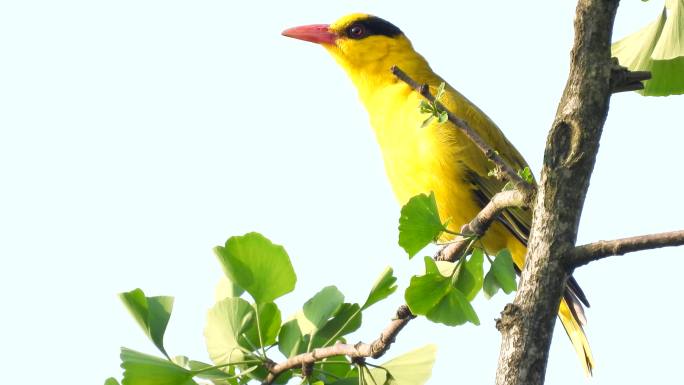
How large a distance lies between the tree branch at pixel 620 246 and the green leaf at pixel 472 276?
705 millimetres

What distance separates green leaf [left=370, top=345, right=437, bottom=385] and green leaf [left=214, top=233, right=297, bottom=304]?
358 mm

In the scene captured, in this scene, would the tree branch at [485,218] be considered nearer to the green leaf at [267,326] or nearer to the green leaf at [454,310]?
the green leaf at [454,310]

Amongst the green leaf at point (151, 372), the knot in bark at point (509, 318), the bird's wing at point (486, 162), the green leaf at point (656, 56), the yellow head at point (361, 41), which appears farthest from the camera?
the yellow head at point (361, 41)

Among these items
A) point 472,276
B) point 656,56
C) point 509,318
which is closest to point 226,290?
point 472,276

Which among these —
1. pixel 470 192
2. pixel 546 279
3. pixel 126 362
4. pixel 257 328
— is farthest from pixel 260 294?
pixel 470 192

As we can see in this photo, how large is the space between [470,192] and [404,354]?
255cm

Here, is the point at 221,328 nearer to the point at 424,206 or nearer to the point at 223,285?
the point at 223,285

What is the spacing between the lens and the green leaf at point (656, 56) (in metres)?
3.36

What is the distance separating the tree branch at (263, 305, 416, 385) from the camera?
2607 millimetres

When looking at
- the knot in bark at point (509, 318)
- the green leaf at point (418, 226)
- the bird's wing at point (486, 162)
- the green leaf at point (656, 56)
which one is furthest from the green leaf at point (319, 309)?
the bird's wing at point (486, 162)

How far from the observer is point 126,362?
2.77m

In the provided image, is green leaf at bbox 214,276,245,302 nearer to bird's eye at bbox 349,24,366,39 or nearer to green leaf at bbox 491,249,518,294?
green leaf at bbox 491,249,518,294

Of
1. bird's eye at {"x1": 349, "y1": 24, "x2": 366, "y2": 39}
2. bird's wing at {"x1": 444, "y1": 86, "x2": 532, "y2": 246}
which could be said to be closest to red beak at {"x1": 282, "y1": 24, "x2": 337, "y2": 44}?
bird's eye at {"x1": 349, "y1": 24, "x2": 366, "y2": 39}

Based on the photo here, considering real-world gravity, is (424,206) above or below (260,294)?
above
